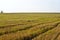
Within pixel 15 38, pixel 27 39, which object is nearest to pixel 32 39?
pixel 27 39

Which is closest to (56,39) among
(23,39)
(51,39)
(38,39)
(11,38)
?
(51,39)

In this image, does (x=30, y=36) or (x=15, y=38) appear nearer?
(x=15, y=38)

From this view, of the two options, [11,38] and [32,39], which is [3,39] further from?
[32,39]

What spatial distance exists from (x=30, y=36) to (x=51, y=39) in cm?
372

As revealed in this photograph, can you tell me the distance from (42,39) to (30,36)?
3094mm

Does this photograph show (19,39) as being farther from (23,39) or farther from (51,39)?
(51,39)

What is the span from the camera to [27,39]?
79.8ft

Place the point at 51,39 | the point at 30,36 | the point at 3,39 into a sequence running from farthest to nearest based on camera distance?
the point at 30,36 < the point at 51,39 < the point at 3,39

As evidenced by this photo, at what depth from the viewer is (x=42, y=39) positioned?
2317cm

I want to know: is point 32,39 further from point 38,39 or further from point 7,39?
point 7,39

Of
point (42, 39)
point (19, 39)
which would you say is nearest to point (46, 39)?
point (42, 39)

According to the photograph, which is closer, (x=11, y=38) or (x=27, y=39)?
(x=11, y=38)

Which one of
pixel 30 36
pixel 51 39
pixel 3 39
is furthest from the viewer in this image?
pixel 30 36

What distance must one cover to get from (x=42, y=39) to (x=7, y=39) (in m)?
4.69
